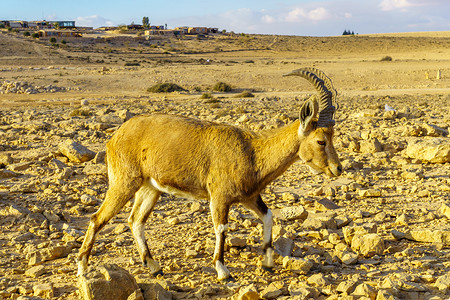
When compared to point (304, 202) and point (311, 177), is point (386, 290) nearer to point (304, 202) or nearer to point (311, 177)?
point (304, 202)

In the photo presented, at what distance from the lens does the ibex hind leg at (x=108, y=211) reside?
20.8 ft

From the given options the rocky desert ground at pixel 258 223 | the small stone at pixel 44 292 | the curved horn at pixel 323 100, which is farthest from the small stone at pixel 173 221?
the curved horn at pixel 323 100

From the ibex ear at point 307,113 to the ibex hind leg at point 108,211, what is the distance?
2.14 meters

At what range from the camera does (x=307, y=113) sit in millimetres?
6281

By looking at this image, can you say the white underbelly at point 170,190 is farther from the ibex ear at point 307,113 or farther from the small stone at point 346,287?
the small stone at point 346,287

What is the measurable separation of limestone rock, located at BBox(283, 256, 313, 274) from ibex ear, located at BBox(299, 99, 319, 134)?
61.5 inches

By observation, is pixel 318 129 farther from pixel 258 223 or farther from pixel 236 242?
pixel 258 223

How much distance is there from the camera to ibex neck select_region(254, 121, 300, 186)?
20.5 feet

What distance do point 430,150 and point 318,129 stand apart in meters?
6.22

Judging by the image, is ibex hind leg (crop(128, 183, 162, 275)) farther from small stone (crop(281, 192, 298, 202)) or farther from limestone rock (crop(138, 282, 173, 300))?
small stone (crop(281, 192, 298, 202))

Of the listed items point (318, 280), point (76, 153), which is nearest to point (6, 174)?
point (76, 153)

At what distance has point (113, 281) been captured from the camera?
17.7ft

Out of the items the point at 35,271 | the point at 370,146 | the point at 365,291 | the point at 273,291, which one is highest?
the point at 370,146

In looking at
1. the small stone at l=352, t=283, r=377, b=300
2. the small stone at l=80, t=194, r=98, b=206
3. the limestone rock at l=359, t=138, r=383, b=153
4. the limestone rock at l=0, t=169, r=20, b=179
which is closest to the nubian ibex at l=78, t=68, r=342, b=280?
the small stone at l=352, t=283, r=377, b=300
